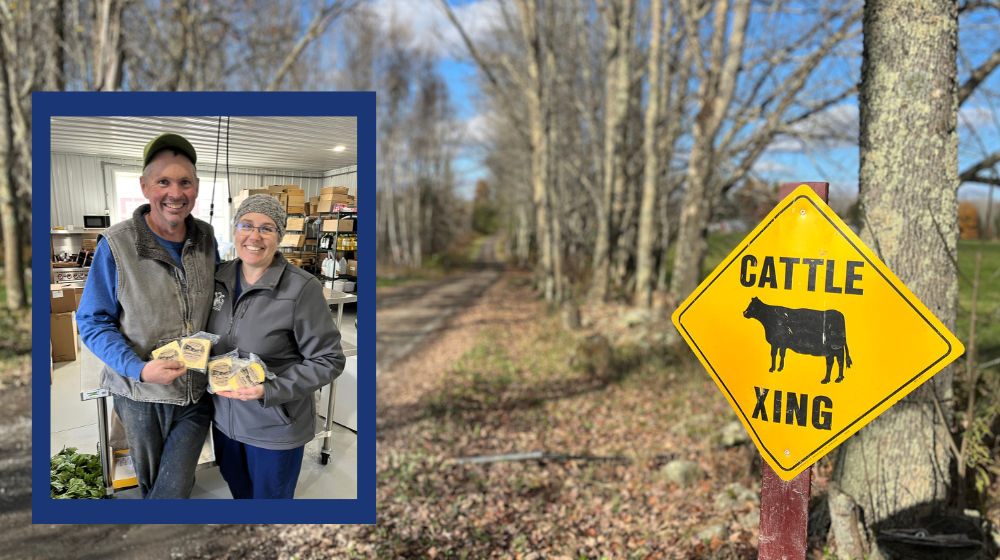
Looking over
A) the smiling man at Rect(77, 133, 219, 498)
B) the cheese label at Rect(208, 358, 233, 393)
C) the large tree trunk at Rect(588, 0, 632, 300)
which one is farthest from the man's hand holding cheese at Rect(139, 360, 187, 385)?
the large tree trunk at Rect(588, 0, 632, 300)

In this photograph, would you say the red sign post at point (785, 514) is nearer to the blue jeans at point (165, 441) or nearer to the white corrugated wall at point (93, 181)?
the white corrugated wall at point (93, 181)

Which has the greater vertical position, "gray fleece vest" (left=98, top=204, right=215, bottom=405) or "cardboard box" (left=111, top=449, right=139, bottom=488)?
"gray fleece vest" (left=98, top=204, right=215, bottom=405)

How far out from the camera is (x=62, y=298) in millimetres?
2654

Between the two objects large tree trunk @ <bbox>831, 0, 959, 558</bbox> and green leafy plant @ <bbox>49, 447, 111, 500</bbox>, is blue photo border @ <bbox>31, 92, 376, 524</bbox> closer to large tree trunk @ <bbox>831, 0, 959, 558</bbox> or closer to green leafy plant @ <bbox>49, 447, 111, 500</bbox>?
green leafy plant @ <bbox>49, 447, 111, 500</bbox>

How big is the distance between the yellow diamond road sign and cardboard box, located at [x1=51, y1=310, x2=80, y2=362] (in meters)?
2.83

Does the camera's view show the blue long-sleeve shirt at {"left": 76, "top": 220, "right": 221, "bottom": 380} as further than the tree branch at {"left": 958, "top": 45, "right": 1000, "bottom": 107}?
No

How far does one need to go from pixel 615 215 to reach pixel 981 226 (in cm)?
1248

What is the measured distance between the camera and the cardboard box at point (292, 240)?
2.73 m

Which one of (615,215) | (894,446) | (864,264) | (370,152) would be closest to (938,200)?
(894,446)

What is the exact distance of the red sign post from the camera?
235 cm

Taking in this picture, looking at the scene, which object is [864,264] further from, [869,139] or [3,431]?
[3,431]

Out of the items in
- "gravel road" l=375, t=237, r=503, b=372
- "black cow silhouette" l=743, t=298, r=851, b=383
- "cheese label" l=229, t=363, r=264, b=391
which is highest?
"black cow silhouette" l=743, t=298, r=851, b=383

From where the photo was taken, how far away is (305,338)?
8.96 ft

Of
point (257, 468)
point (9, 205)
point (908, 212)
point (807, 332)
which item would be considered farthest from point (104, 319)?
point (9, 205)
